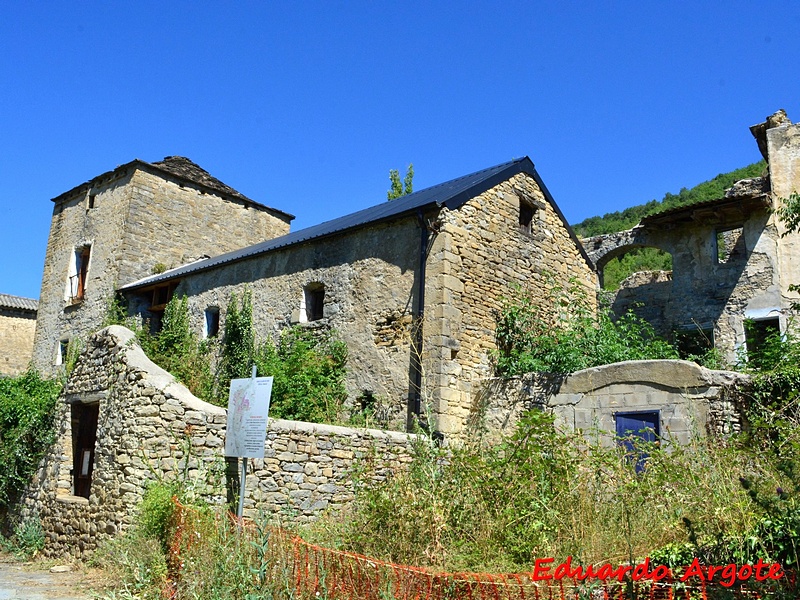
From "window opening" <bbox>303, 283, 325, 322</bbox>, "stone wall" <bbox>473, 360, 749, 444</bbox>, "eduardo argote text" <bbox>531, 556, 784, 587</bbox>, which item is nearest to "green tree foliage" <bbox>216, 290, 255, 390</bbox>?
"window opening" <bbox>303, 283, 325, 322</bbox>

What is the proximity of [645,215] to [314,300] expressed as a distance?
20195 mm

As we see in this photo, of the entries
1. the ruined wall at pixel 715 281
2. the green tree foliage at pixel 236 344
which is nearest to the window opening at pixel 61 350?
the green tree foliage at pixel 236 344

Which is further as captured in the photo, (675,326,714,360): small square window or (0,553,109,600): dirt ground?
(675,326,714,360): small square window

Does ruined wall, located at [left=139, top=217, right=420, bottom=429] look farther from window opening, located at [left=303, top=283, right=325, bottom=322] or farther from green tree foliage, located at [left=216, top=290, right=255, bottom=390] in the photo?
green tree foliage, located at [left=216, top=290, right=255, bottom=390]

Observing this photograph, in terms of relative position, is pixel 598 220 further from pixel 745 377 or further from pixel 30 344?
pixel 745 377

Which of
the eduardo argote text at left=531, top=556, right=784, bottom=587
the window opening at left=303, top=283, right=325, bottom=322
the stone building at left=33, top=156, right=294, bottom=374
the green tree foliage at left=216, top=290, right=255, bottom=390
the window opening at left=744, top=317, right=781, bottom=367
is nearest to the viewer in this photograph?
the eduardo argote text at left=531, top=556, right=784, bottom=587

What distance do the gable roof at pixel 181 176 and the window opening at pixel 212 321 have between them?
7.26 m

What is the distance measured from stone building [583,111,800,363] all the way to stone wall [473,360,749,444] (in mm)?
6809

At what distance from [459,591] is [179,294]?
43.3 feet

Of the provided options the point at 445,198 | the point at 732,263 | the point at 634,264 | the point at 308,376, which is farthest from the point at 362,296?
the point at 634,264

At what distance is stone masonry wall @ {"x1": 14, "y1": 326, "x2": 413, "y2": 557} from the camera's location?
7.61 meters

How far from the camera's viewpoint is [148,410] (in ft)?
25.4

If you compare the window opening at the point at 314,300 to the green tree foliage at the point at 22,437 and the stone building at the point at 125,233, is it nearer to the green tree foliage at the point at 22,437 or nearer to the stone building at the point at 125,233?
the green tree foliage at the point at 22,437

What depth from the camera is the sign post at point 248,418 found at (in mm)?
6613
